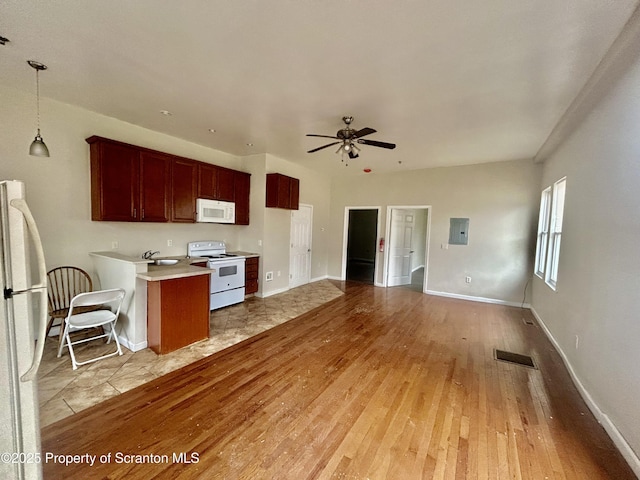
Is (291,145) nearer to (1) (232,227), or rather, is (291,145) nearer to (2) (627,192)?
(1) (232,227)

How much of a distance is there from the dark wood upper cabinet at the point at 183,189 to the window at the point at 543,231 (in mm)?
5953

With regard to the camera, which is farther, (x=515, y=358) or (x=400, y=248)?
(x=400, y=248)

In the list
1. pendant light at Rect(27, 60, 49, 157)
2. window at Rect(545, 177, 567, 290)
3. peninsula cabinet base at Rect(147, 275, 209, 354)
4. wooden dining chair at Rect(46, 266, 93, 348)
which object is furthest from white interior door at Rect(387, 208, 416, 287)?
pendant light at Rect(27, 60, 49, 157)

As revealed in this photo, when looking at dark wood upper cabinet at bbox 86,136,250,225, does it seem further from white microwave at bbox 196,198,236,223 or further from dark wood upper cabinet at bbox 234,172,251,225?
dark wood upper cabinet at bbox 234,172,251,225

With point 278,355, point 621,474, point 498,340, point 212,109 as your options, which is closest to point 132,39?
point 212,109

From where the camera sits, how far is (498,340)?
12.1 feet

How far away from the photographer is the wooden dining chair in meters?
3.21

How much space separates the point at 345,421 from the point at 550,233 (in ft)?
14.3

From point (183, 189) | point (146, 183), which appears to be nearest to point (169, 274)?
point (146, 183)

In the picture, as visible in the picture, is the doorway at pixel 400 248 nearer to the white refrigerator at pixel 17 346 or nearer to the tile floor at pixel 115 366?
the tile floor at pixel 115 366

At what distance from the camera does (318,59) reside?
227 centimetres

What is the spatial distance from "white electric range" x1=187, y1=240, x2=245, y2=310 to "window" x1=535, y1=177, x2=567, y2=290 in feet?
A: 16.1

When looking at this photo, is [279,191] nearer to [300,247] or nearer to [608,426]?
[300,247]

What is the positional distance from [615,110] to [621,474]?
109 inches
